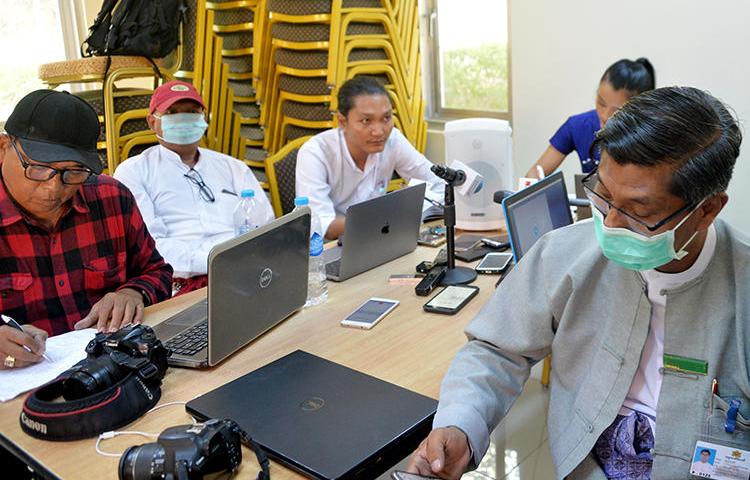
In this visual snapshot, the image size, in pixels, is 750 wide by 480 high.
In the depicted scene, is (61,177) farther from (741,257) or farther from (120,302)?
(741,257)

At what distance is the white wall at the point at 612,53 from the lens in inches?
117

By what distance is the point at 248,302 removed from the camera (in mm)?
1605

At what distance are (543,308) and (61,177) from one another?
46.5 inches

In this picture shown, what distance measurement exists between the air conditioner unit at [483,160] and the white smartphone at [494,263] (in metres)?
0.33

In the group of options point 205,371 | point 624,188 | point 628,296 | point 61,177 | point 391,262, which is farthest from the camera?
point 391,262

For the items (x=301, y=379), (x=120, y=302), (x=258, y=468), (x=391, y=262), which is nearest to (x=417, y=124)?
(x=391, y=262)

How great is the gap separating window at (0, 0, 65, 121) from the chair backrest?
302 cm

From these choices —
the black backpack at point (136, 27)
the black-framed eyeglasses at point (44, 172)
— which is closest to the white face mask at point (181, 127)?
the black-framed eyeglasses at point (44, 172)

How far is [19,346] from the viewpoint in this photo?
1.52 metres

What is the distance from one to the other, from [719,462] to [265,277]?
1.02 m

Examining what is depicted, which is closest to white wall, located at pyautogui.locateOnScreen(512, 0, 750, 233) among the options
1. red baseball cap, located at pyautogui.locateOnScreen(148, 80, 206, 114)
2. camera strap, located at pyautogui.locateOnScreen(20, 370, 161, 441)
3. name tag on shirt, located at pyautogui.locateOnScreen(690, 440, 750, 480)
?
name tag on shirt, located at pyautogui.locateOnScreen(690, 440, 750, 480)

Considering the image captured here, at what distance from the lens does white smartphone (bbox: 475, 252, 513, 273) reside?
2.10 metres

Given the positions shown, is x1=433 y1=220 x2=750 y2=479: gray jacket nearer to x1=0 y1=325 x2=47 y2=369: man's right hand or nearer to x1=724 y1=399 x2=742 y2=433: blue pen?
x1=724 y1=399 x2=742 y2=433: blue pen

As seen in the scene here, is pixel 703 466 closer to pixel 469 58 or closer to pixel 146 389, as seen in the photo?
pixel 146 389
